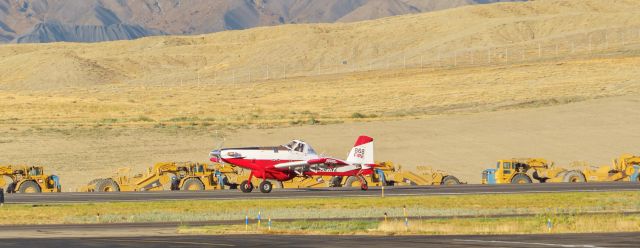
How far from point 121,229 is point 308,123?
209ft

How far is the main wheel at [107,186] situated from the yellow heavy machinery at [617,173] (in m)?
24.6

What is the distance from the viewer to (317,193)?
186 ft

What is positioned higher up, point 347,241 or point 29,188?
point 29,188

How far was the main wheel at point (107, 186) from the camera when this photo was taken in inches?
2443

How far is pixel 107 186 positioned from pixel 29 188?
403cm

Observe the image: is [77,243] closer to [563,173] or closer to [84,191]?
[84,191]

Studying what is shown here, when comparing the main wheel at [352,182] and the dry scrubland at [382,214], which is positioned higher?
the main wheel at [352,182]

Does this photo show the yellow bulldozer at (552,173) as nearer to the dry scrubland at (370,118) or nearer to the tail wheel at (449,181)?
the tail wheel at (449,181)

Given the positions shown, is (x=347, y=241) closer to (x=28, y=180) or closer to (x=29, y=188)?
(x=29, y=188)

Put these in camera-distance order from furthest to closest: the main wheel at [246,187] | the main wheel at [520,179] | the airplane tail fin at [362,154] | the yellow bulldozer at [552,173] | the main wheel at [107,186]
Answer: the main wheel at [520,179] → the yellow bulldozer at [552,173] → the main wheel at [107,186] → the airplane tail fin at [362,154] → the main wheel at [246,187]

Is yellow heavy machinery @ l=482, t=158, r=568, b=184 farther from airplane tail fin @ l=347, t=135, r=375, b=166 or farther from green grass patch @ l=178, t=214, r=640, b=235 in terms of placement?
green grass patch @ l=178, t=214, r=640, b=235

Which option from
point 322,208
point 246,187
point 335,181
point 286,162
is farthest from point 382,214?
point 335,181

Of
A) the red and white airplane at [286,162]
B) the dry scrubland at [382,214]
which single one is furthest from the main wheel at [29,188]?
the dry scrubland at [382,214]

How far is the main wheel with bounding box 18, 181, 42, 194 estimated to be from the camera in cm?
6094
